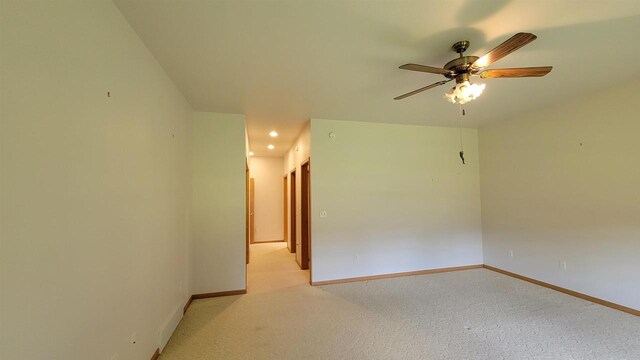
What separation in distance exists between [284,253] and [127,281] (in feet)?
14.5

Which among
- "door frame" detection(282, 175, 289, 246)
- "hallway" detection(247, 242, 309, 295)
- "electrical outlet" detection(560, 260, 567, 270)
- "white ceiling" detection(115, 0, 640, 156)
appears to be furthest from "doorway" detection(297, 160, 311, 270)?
"electrical outlet" detection(560, 260, 567, 270)

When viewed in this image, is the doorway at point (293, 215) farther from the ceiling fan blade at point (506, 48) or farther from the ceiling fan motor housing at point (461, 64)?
the ceiling fan blade at point (506, 48)

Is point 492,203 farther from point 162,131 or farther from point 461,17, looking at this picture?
point 162,131

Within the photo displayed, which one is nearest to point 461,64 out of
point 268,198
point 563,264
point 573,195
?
point 573,195

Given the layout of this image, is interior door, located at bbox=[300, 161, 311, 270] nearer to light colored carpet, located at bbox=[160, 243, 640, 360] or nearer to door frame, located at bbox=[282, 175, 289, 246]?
light colored carpet, located at bbox=[160, 243, 640, 360]

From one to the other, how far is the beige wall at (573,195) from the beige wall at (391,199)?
50 cm

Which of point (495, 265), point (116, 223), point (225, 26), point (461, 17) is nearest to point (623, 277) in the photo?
point (495, 265)

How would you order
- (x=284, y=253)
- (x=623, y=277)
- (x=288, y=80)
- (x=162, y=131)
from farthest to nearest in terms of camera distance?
(x=284, y=253)
(x=623, y=277)
(x=288, y=80)
(x=162, y=131)

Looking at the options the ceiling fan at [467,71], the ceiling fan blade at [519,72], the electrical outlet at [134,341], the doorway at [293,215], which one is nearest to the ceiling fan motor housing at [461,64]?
the ceiling fan at [467,71]

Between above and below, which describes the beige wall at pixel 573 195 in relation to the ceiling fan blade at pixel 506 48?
below

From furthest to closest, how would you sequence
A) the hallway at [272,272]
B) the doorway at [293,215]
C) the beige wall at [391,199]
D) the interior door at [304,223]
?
the doorway at [293,215]
the interior door at [304,223]
the beige wall at [391,199]
the hallway at [272,272]

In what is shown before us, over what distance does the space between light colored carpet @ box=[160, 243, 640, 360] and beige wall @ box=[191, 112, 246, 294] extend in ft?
1.17

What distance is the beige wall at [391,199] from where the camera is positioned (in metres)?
3.97

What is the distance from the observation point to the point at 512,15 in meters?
1.70
